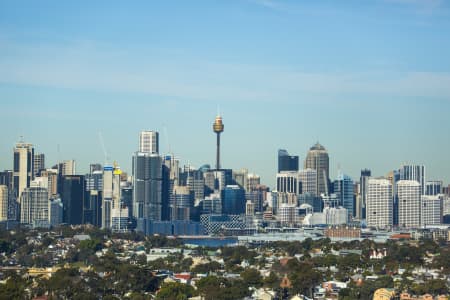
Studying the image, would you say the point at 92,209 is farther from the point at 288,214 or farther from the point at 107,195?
the point at 288,214

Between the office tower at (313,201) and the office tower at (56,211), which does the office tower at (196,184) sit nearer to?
the office tower at (313,201)

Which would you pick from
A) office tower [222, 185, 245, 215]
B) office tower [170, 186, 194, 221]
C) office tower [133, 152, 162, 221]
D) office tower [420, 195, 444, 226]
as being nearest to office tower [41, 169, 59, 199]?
office tower [133, 152, 162, 221]

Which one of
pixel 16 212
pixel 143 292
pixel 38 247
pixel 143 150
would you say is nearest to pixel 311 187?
pixel 143 150

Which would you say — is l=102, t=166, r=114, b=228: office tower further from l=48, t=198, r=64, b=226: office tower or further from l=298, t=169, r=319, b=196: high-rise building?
l=298, t=169, r=319, b=196: high-rise building

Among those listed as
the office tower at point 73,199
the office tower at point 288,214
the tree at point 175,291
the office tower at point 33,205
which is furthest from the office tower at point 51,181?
the tree at point 175,291

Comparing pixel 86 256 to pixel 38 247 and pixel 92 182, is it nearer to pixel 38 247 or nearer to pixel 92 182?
pixel 38 247

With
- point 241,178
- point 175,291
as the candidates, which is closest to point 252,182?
point 241,178
